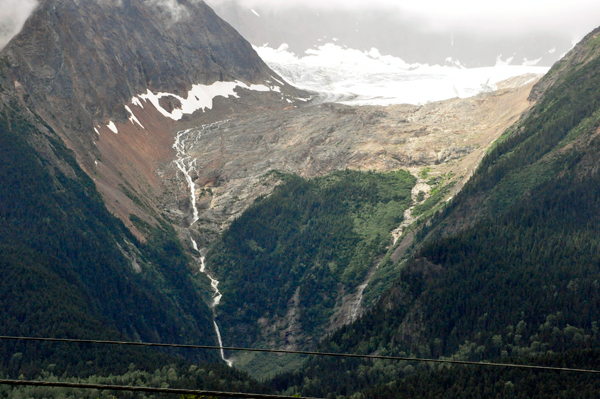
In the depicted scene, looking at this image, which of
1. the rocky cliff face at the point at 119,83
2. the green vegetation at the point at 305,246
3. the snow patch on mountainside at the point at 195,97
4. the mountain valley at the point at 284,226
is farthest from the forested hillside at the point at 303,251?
the snow patch on mountainside at the point at 195,97

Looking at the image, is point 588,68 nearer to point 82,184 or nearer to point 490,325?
point 490,325

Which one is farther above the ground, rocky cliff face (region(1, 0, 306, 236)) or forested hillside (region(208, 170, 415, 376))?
rocky cliff face (region(1, 0, 306, 236))

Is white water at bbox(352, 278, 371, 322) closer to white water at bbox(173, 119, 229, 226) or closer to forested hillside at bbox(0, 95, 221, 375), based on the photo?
forested hillside at bbox(0, 95, 221, 375)

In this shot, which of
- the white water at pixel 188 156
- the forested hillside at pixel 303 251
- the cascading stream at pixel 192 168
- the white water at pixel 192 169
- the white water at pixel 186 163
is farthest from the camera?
the white water at pixel 188 156

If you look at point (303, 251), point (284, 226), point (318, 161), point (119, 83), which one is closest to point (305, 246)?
point (303, 251)

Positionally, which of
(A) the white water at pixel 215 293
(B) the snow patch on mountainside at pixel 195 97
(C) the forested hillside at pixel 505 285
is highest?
(B) the snow patch on mountainside at pixel 195 97

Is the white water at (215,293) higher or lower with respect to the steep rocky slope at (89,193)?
lower

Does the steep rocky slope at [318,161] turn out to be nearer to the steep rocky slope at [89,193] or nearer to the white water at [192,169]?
the white water at [192,169]

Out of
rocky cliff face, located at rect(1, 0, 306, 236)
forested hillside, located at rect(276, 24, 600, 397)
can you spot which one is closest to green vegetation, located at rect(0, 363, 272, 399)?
forested hillside, located at rect(276, 24, 600, 397)
